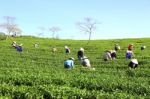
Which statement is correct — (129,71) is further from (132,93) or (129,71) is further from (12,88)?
(12,88)

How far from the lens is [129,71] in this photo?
33188 millimetres

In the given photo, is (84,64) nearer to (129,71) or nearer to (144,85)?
(129,71)

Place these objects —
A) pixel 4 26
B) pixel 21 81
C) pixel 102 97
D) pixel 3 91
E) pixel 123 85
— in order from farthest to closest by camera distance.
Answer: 1. pixel 4 26
2. pixel 21 81
3. pixel 123 85
4. pixel 3 91
5. pixel 102 97

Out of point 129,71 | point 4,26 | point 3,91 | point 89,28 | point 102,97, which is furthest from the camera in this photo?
point 4,26

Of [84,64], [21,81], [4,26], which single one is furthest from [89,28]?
[21,81]

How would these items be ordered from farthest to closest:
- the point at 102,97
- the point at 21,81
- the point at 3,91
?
the point at 21,81 < the point at 3,91 < the point at 102,97

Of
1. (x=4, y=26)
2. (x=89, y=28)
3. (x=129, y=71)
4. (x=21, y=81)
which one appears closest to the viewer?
A: (x=21, y=81)

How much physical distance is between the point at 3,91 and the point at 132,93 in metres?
7.28

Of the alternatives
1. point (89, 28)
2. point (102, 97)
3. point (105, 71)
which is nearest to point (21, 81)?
point (102, 97)

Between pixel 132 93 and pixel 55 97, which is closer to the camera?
pixel 55 97

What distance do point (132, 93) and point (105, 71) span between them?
34.9 feet

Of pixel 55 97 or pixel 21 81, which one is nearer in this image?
pixel 55 97

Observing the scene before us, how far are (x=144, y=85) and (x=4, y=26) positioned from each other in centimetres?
13572

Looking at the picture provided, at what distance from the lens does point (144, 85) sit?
81.4 feet
